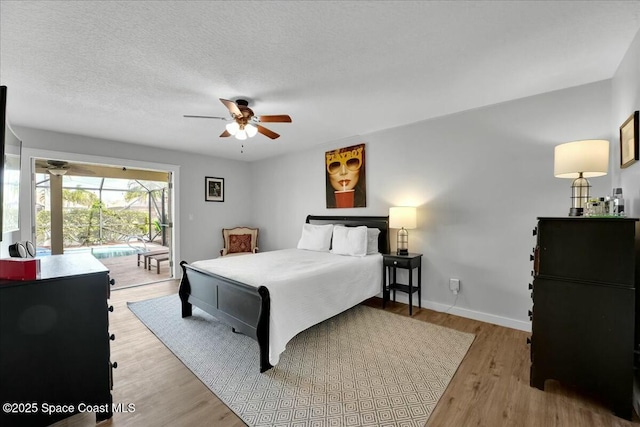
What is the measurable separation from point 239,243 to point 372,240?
3.07 meters

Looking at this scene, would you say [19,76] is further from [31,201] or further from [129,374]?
[129,374]

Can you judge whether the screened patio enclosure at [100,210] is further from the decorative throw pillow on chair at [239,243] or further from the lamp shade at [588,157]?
the lamp shade at [588,157]

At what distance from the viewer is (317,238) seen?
4.30m

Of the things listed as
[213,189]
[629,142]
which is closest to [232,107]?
[629,142]

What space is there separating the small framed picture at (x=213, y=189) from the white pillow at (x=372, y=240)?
3492 mm

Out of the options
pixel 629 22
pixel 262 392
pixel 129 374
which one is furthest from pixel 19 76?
pixel 629 22

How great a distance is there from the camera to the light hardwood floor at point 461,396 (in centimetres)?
170

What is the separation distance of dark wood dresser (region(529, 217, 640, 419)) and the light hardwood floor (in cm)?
13

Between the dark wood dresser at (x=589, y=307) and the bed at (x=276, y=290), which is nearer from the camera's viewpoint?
the dark wood dresser at (x=589, y=307)

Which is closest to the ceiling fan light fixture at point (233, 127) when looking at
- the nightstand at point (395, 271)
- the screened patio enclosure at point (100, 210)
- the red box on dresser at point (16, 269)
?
the red box on dresser at point (16, 269)

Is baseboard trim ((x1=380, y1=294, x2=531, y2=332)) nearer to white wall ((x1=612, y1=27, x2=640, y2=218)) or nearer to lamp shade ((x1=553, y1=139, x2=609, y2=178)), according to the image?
white wall ((x1=612, y1=27, x2=640, y2=218))

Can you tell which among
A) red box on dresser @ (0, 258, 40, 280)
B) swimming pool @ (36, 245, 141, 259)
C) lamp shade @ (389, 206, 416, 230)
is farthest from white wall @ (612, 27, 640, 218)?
swimming pool @ (36, 245, 141, 259)

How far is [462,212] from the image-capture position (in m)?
3.33

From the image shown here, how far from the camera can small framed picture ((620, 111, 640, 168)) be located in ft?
6.07
